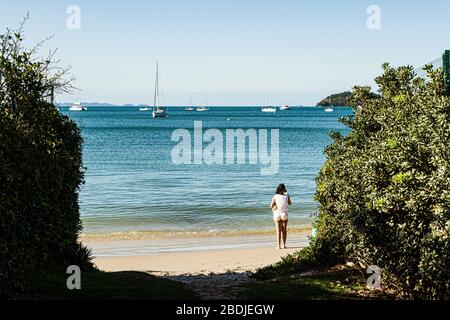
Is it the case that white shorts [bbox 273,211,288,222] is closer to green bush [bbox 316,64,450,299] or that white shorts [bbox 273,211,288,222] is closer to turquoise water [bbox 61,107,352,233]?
turquoise water [bbox 61,107,352,233]

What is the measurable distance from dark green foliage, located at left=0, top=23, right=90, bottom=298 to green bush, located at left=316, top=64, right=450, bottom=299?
14.7ft

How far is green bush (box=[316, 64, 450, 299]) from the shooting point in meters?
6.96

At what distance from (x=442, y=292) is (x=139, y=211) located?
21.5 meters

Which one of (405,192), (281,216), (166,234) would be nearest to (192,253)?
(281,216)

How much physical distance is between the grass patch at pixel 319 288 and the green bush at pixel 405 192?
0.44 m

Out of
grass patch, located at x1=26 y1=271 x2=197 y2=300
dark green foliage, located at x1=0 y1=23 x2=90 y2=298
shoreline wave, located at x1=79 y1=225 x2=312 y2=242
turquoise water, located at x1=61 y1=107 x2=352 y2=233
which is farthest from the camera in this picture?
turquoise water, located at x1=61 y1=107 x2=352 y2=233

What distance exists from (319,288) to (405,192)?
2800 mm

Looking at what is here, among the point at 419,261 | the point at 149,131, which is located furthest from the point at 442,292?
the point at 149,131

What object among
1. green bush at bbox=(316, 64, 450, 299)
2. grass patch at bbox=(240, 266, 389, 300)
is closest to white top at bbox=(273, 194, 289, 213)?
grass patch at bbox=(240, 266, 389, 300)

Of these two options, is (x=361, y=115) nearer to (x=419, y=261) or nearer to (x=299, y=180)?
(x=419, y=261)

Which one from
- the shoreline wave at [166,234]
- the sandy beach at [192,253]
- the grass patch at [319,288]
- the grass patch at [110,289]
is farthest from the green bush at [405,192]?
the shoreline wave at [166,234]

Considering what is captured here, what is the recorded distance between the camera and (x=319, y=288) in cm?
961

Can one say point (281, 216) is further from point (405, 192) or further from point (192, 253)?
point (405, 192)

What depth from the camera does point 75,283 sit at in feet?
31.0
